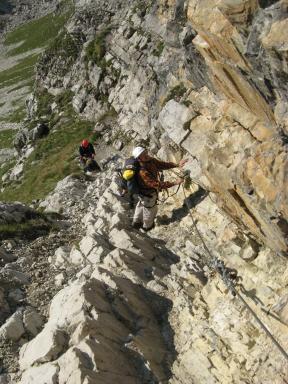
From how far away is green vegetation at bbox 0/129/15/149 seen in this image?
2803 inches

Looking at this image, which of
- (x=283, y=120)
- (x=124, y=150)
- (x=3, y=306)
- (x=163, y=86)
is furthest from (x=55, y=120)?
(x=283, y=120)

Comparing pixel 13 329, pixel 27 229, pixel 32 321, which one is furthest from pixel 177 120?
pixel 13 329

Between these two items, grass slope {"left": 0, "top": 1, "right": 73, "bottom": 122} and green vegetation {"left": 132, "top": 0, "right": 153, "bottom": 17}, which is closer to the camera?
green vegetation {"left": 132, "top": 0, "right": 153, "bottom": 17}

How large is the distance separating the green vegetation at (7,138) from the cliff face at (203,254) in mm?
50330

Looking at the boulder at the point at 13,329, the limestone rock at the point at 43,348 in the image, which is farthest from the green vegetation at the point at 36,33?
the limestone rock at the point at 43,348

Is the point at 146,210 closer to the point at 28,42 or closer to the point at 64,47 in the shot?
the point at 64,47

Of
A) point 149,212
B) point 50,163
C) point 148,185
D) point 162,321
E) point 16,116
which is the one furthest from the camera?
point 16,116

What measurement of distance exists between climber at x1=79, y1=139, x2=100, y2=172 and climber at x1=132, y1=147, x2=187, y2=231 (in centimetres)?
1581

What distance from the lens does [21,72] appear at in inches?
4636

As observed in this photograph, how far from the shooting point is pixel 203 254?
18.6m

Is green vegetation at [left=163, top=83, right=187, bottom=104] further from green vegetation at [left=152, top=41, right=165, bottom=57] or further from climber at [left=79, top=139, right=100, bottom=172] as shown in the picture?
green vegetation at [left=152, top=41, right=165, bottom=57]

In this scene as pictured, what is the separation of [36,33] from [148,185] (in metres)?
134

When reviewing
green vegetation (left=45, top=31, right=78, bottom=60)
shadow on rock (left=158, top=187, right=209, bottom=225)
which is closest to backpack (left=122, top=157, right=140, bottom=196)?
shadow on rock (left=158, top=187, right=209, bottom=225)

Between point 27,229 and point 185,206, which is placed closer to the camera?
point 185,206
